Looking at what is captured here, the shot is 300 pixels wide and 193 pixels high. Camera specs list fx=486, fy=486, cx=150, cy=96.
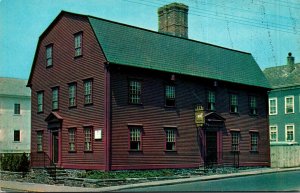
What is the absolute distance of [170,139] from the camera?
30.4 m

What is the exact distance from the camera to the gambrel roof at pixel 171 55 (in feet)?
92.9

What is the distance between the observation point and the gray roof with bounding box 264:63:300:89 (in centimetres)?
4759

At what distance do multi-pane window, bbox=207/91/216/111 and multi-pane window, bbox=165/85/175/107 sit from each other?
3585 millimetres

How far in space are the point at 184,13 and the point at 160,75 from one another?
926 cm

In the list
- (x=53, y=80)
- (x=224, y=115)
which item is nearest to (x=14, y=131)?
(x=53, y=80)

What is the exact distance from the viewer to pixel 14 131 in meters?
53.7

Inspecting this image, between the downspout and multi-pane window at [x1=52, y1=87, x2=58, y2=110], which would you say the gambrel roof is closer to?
the downspout

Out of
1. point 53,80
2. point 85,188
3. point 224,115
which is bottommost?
point 85,188

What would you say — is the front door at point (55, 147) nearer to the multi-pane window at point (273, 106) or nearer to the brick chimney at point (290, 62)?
the multi-pane window at point (273, 106)

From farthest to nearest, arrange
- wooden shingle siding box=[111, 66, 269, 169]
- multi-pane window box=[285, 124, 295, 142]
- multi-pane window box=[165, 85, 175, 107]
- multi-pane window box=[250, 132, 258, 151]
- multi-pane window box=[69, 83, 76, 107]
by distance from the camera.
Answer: multi-pane window box=[285, 124, 295, 142]
multi-pane window box=[250, 132, 258, 151]
multi-pane window box=[165, 85, 175, 107]
multi-pane window box=[69, 83, 76, 107]
wooden shingle siding box=[111, 66, 269, 169]

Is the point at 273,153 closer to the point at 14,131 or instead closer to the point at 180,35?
the point at 180,35

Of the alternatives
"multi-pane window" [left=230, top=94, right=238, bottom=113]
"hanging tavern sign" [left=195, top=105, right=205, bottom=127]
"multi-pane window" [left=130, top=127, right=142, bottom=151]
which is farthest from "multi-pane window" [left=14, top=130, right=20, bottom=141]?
"multi-pane window" [left=130, top=127, right=142, bottom=151]

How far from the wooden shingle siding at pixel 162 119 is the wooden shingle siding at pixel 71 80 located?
1.05 meters

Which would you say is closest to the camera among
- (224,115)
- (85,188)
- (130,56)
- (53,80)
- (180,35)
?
(85,188)
